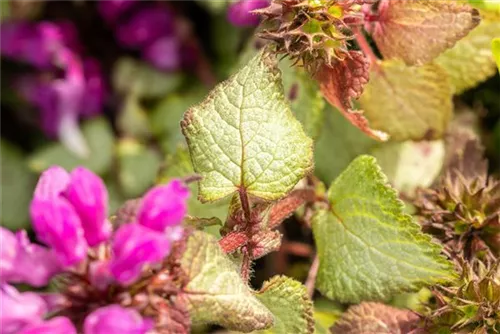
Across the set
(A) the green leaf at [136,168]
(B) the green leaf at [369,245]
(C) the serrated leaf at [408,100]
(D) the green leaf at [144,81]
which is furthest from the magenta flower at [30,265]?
(D) the green leaf at [144,81]

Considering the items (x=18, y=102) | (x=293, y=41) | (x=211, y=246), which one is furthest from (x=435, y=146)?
(x=18, y=102)

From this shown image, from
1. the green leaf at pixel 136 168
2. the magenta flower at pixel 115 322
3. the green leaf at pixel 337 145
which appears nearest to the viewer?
the magenta flower at pixel 115 322

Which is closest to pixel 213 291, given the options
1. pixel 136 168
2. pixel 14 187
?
pixel 136 168

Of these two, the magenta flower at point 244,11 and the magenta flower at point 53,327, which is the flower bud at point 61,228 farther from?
the magenta flower at point 244,11

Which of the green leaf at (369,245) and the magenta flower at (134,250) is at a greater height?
the magenta flower at (134,250)

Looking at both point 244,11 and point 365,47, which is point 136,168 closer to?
point 244,11

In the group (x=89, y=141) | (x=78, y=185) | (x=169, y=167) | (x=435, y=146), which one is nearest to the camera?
(x=78, y=185)

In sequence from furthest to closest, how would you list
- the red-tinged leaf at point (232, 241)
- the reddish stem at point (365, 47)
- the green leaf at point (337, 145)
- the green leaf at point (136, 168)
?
the green leaf at point (136, 168) < the green leaf at point (337, 145) < the reddish stem at point (365, 47) < the red-tinged leaf at point (232, 241)

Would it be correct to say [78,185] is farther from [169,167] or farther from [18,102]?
[18,102]
